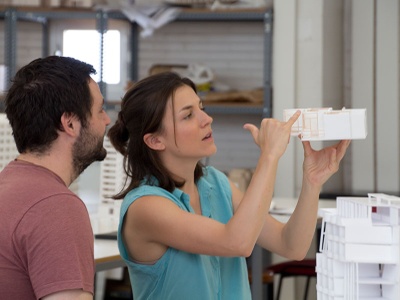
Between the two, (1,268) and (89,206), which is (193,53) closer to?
(89,206)

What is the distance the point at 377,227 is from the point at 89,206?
271 cm

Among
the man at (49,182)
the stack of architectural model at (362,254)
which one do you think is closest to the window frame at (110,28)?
the man at (49,182)

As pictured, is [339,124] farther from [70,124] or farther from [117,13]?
[117,13]

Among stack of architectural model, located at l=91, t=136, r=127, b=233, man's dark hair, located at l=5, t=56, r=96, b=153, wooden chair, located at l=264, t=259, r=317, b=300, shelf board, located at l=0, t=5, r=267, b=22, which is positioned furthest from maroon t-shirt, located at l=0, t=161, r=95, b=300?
shelf board, located at l=0, t=5, r=267, b=22

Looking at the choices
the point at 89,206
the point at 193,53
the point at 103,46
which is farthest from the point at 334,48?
the point at 89,206

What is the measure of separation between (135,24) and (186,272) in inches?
185

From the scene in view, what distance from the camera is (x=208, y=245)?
1.92 m

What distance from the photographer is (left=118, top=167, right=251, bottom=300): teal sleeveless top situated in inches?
79.3

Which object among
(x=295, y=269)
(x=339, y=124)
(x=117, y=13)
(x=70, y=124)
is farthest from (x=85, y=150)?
(x=117, y=13)

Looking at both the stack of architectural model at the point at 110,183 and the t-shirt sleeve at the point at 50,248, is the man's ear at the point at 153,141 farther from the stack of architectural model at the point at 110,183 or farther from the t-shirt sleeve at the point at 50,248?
the stack of architectural model at the point at 110,183

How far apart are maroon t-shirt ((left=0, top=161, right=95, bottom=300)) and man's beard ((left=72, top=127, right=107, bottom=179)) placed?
11 centimetres

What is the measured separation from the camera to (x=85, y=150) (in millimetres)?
1709

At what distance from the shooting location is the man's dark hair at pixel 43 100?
1.65 m

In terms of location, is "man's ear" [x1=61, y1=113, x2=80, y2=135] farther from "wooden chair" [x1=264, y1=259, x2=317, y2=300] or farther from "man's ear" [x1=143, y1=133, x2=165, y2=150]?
"wooden chair" [x1=264, y1=259, x2=317, y2=300]
